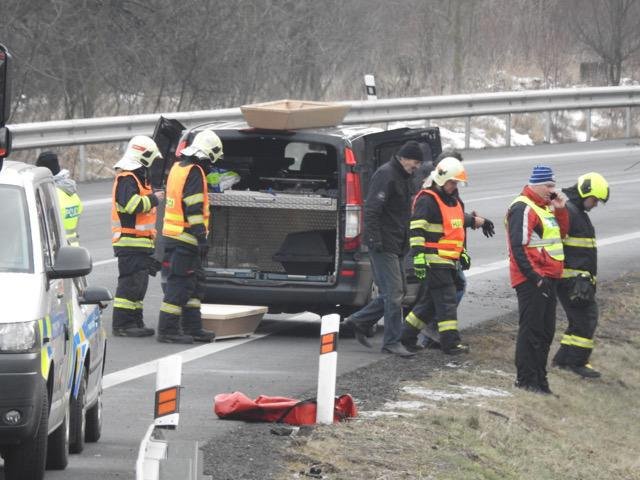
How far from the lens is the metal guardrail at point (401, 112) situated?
22.5m

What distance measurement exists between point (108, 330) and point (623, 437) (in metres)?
4.59

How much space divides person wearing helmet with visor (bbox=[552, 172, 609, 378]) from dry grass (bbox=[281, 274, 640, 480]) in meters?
Result: 0.21

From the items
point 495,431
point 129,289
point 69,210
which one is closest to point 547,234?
point 495,431

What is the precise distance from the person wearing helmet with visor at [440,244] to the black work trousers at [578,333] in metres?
1.02

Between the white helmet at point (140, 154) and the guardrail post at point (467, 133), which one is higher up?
the guardrail post at point (467, 133)

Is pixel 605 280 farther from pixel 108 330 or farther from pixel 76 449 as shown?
pixel 76 449

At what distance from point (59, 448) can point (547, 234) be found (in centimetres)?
515

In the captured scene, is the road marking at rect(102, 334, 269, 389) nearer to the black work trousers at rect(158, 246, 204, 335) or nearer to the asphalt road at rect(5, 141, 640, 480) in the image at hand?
the asphalt road at rect(5, 141, 640, 480)

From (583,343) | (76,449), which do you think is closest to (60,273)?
(76,449)

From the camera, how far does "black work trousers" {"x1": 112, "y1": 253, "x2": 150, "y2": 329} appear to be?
14.2 m

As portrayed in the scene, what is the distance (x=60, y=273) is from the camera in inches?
319

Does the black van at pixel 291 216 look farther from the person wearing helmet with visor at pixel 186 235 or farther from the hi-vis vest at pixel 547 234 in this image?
the hi-vis vest at pixel 547 234

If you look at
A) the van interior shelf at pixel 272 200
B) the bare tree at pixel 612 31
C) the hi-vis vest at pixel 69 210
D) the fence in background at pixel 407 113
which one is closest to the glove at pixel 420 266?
the van interior shelf at pixel 272 200

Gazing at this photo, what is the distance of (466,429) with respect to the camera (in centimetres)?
1077
